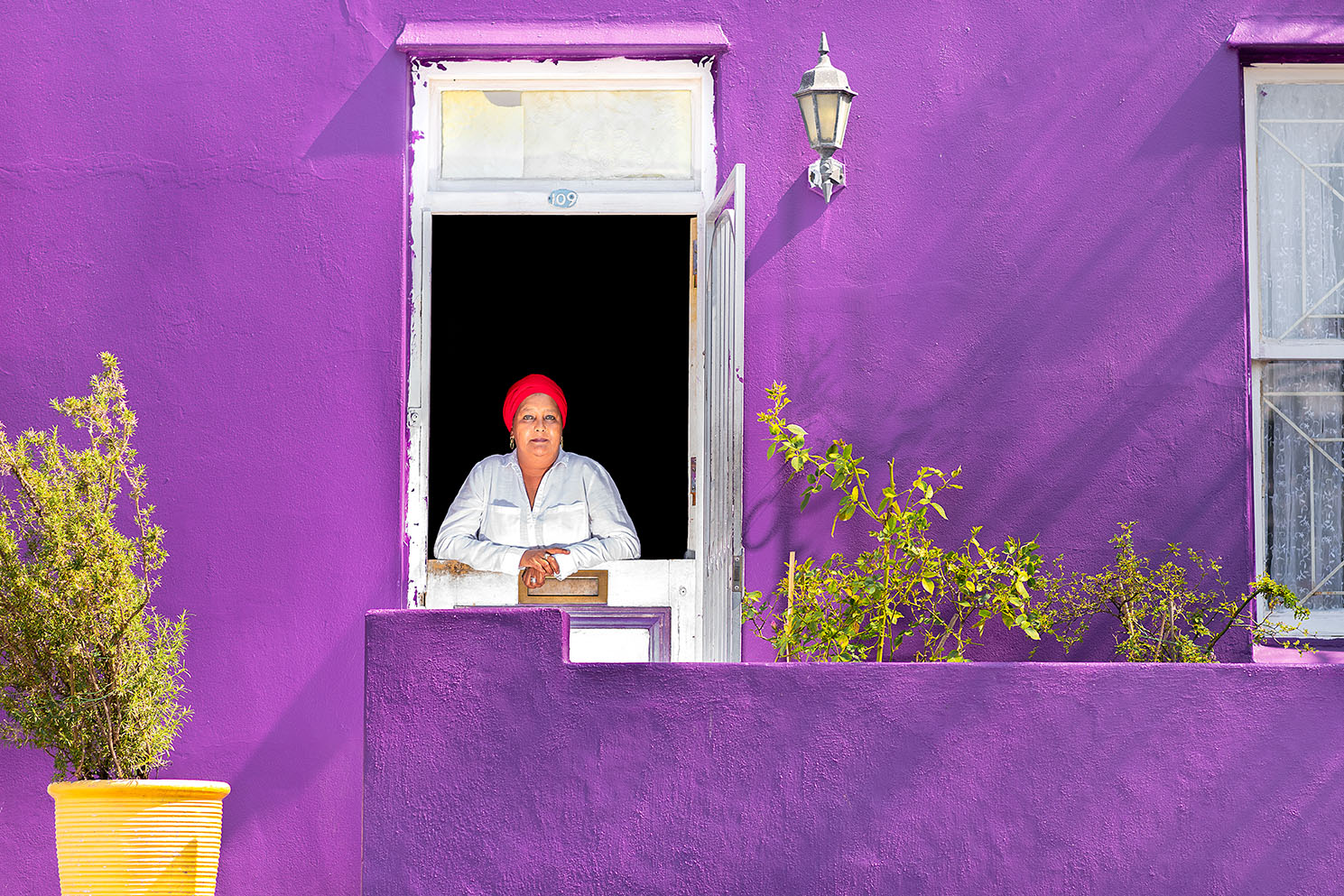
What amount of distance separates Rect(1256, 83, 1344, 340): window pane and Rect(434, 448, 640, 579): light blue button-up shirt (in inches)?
110

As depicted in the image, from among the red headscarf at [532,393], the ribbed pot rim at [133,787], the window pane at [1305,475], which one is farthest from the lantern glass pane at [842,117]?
the ribbed pot rim at [133,787]

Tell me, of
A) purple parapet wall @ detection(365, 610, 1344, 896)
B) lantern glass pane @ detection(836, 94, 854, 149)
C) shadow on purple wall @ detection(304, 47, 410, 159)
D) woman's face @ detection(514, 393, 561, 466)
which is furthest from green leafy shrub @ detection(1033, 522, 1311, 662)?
shadow on purple wall @ detection(304, 47, 410, 159)

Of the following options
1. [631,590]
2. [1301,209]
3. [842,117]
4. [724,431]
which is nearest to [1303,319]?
[1301,209]

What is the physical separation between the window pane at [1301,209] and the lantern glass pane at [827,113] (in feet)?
5.94

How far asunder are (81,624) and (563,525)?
2066mm

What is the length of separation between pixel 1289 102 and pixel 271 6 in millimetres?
4183

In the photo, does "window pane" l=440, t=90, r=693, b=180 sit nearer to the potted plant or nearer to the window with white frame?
the potted plant

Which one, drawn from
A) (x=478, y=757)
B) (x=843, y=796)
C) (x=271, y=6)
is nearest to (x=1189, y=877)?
(x=843, y=796)

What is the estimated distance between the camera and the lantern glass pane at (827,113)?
6094mm

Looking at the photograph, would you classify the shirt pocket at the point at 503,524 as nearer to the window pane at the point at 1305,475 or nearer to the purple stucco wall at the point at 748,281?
the purple stucco wall at the point at 748,281

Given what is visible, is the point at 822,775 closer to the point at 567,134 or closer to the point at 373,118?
the point at 567,134

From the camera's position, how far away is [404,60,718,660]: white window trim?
6305 millimetres

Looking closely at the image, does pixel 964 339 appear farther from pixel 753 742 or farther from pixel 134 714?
pixel 134 714

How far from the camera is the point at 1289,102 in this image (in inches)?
256
